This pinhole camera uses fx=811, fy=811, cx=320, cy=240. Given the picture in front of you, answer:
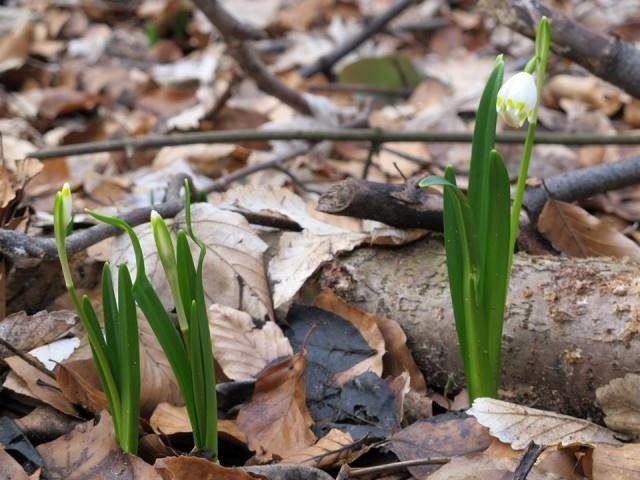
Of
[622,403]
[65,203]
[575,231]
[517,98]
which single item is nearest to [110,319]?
[65,203]

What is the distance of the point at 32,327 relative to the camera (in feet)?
4.71

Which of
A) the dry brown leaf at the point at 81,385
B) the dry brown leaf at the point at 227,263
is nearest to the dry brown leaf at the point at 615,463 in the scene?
the dry brown leaf at the point at 227,263

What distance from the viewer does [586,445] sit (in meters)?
1.21

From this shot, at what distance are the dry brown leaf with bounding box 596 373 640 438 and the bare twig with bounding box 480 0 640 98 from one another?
93 cm

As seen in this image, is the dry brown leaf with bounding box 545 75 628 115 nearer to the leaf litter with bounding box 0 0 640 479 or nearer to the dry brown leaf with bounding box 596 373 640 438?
the leaf litter with bounding box 0 0 640 479

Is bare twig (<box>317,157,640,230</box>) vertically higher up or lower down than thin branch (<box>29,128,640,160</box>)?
higher up

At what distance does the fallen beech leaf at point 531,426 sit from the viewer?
4.13 feet

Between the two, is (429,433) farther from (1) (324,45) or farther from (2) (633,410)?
(1) (324,45)

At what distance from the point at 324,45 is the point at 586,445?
3.61 metres

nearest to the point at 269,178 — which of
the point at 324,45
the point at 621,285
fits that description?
the point at 621,285

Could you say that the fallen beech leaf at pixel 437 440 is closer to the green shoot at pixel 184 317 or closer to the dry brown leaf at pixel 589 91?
the green shoot at pixel 184 317

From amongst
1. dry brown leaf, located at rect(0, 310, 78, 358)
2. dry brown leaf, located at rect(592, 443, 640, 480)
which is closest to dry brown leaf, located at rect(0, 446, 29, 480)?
dry brown leaf, located at rect(0, 310, 78, 358)

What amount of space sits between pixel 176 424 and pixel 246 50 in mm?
1650

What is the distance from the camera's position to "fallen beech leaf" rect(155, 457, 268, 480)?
1.15 metres
